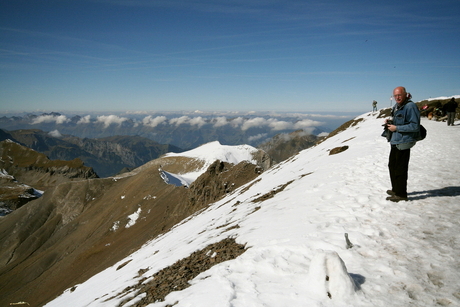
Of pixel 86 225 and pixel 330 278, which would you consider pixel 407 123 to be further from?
pixel 86 225

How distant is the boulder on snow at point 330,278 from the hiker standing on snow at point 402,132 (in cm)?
488

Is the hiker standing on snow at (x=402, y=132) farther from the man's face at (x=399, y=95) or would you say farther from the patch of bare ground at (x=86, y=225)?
the patch of bare ground at (x=86, y=225)

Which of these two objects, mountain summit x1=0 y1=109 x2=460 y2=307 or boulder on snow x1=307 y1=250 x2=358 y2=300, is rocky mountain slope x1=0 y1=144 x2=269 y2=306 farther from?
boulder on snow x1=307 y1=250 x2=358 y2=300

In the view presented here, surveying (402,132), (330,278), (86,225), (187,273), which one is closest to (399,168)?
(402,132)

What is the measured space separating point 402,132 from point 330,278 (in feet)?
17.6

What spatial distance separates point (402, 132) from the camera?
7047 mm

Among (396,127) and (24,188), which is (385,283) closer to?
(396,127)

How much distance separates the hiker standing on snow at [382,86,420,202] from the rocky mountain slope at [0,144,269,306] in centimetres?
3975

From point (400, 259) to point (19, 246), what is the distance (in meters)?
133

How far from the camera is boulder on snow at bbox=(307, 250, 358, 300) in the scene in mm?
4250

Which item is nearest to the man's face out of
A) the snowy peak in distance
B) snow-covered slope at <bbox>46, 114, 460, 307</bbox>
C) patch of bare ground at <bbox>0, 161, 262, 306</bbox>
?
snow-covered slope at <bbox>46, 114, 460, 307</bbox>

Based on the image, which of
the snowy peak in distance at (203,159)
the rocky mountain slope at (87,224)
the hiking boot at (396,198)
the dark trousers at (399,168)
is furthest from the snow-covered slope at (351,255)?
the snowy peak in distance at (203,159)

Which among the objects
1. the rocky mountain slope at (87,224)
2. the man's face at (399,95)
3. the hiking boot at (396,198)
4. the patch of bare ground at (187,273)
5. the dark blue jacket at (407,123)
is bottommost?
the rocky mountain slope at (87,224)

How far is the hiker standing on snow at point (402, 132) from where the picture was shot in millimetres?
6961
